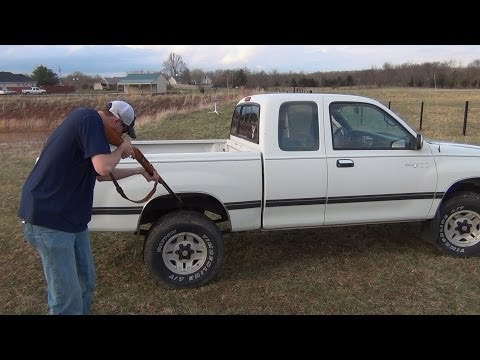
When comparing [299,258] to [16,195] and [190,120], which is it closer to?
[16,195]

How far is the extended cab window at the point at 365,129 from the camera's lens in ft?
14.8

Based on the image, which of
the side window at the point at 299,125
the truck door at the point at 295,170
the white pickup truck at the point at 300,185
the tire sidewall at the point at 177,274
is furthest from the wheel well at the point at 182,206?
the side window at the point at 299,125

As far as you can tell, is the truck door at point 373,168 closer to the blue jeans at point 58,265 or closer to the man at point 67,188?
the man at point 67,188

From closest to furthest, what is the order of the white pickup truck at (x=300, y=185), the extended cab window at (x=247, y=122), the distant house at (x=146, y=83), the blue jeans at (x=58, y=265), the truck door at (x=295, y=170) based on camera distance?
the blue jeans at (x=58, y=265)
the white pickup truck at (x=300, y=185)
the truck door at (x=295, y=170)
the extended cab window at (x=247, y=122)
the distant house at (x=146, y=83)

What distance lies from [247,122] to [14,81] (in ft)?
335

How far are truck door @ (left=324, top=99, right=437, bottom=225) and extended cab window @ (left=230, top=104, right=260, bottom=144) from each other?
0.76 meters

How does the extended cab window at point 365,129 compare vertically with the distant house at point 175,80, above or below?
below

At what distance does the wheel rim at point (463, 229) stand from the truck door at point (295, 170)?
62.3 inches

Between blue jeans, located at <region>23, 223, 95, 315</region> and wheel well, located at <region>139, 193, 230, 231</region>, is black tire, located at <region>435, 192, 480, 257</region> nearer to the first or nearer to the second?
wheel well, located at <region>139, 193, 230, 231</region>

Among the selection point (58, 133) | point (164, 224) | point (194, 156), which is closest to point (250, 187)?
point (194, 156)

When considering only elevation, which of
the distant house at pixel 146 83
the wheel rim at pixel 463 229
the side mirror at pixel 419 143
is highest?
the distant house at pixel 146 83

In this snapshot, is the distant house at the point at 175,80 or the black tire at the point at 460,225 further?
the distant house at the point at 175,80

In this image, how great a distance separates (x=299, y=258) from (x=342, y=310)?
1180 millimetres

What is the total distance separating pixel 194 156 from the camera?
4082mm
